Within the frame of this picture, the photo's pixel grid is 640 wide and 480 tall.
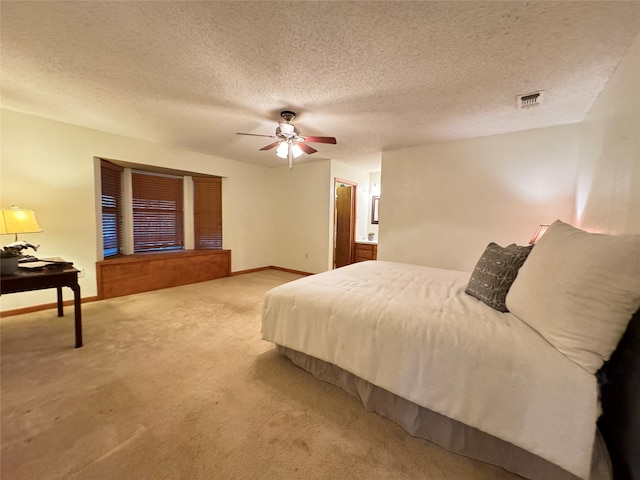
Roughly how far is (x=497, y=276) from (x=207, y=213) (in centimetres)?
482

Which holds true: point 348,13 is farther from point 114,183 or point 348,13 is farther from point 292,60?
point 114,183

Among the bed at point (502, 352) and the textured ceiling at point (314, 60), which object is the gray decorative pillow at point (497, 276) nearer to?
the bed at point (502, 352)

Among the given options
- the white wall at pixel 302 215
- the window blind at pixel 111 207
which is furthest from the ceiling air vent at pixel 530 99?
the window blind at pixel 111 207

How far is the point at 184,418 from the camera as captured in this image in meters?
1.43

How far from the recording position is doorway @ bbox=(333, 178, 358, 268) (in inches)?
209

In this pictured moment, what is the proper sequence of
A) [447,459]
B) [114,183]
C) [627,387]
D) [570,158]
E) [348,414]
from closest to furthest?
[627,387] → [447,459] → [348,414] → [570,158] → [114,183]

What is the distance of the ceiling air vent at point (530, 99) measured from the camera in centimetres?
218

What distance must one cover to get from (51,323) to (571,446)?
4266 millimetres

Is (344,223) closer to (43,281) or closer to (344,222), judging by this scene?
(344,222)

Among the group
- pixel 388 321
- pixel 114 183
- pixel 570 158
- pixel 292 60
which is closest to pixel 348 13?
pixel 292 60

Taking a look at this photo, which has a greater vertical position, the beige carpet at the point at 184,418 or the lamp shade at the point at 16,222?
the lamp shade at the point at 16,222

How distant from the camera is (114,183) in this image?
3938 millimetres

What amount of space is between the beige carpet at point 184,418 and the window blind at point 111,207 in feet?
5.53

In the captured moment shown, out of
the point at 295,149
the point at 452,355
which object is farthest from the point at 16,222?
the point at 452,355
